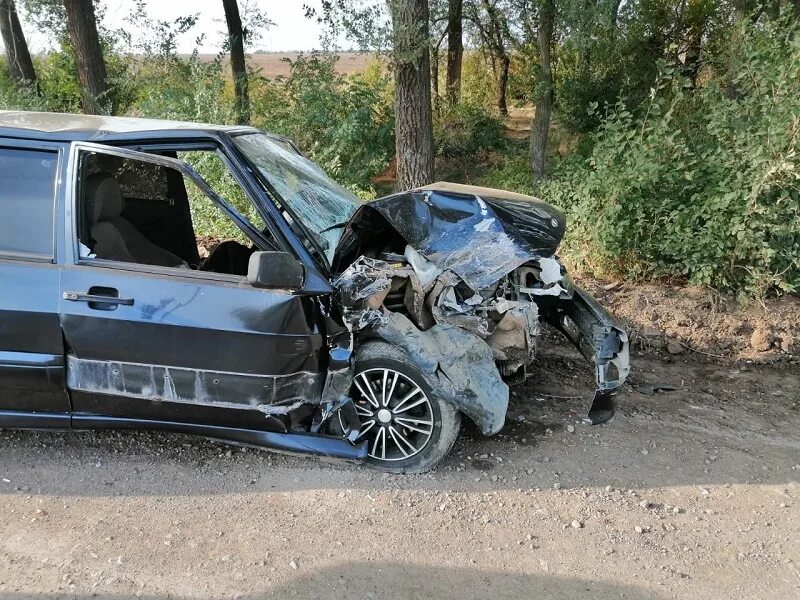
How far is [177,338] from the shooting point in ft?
11.0

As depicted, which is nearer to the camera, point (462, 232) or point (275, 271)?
point (275, 271)

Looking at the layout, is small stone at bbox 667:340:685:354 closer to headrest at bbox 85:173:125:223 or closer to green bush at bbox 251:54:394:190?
headrest at bbox 85:173:125:223

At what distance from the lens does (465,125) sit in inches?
563

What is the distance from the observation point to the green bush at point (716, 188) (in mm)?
5715

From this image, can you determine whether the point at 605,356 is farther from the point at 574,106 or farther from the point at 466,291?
the point at 574,106

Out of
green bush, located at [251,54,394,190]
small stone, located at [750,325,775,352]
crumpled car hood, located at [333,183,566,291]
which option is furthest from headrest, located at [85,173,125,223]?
green bush, located at [251,54,394,190]

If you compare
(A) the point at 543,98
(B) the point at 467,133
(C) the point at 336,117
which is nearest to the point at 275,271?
(C) the point at 336,117

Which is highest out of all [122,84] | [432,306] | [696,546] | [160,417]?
[122,84]

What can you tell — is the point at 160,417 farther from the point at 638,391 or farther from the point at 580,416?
the point at 638,391

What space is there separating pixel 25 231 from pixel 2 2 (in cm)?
1555

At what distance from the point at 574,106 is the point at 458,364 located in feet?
32.5

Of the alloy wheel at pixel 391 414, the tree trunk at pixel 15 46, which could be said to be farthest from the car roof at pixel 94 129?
the tree trunk at pixel 15 46

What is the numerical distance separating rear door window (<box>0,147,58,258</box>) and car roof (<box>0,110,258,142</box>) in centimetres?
14

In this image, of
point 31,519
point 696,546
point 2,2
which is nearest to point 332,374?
point 31,519
